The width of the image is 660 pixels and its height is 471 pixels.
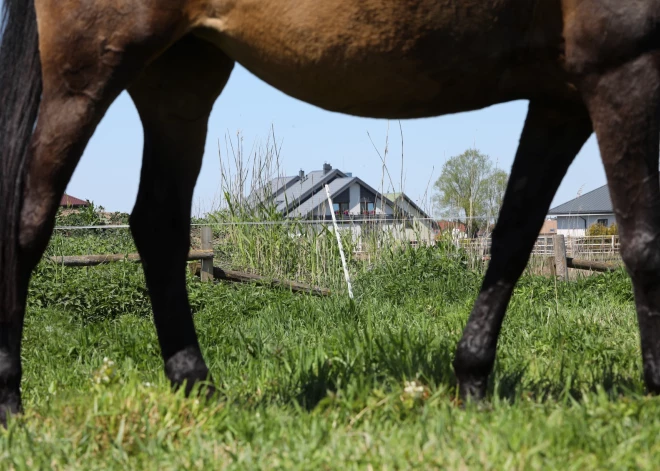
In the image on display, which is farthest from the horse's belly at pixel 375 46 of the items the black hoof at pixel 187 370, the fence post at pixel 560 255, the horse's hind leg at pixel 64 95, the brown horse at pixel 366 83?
the fence post at pixel 560 255

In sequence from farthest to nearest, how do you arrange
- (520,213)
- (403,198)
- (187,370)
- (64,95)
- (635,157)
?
1. (403,198)
2. (187,370)
3. (520,213)
4. (64,95)
5. (635,157)

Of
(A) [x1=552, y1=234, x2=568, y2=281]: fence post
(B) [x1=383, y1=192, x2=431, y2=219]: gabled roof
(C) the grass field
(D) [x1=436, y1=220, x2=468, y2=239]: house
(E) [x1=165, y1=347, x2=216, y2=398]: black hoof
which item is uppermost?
(B) [x1=383, y1=192, x2=431, y2=219]: gabled roof

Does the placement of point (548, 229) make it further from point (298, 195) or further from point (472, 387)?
point (472, 387)

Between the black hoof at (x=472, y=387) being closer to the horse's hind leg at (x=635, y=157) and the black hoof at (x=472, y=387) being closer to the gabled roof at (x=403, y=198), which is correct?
the horse's hind leg at (x=635, y=157)

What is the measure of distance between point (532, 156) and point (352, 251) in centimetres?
764

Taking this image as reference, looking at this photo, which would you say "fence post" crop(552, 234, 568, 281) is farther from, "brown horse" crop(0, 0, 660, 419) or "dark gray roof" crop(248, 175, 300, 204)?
"brown horse" crop(0, 0, 660, 419)

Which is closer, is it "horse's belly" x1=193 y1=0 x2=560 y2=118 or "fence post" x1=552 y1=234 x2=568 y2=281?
"horse's belly" x1=193 y1=0 x2=560 y2=118

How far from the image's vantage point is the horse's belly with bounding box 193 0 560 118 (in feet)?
8.16

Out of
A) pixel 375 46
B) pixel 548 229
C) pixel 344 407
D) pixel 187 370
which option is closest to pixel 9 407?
pixel 187 370

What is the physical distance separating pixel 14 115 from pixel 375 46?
1484mm

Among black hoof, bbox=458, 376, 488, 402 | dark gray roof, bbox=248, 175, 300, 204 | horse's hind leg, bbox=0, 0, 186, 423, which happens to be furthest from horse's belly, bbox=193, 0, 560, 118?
dark gray roof, bbox=248, 175, 300, 204

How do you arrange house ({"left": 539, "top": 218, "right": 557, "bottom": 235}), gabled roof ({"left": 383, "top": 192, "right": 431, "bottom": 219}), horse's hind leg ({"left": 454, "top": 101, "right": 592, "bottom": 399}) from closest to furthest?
horse's hind leg ({"left": 454, "top": 101, "right": 592, "bottom": 399}) → gabled roof ({"left": 383, "top": 192, "right": 431, "bottom": 219}) → house ({"left": 539, "top": 218, "right": 557, "bottom": 235})

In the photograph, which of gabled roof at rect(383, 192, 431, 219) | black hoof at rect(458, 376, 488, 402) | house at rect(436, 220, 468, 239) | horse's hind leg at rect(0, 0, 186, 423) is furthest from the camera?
house at rect(436, 220, 468, 239)

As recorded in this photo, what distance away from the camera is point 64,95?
2.79 metres
